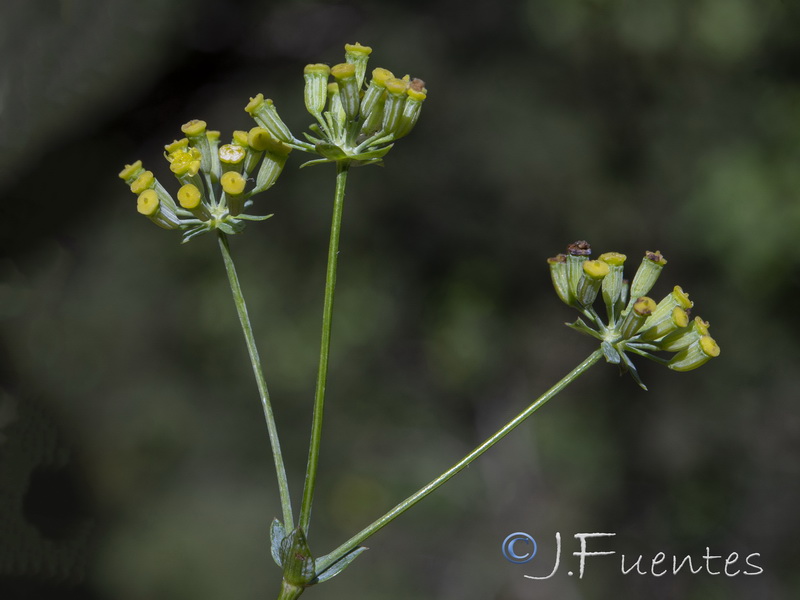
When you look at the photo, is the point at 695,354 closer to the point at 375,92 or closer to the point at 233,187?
the point at 375,92

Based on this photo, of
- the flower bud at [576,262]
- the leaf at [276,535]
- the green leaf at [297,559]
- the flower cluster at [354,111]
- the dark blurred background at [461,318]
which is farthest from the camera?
the dark blurred background at [461,318]

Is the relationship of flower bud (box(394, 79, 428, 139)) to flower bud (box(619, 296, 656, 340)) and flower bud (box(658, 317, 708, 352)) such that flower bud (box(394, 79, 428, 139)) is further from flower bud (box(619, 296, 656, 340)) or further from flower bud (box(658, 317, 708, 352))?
flower bud (box(658, 317, 708, 352))

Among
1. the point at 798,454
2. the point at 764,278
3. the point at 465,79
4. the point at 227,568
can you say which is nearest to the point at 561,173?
the point at 465,79

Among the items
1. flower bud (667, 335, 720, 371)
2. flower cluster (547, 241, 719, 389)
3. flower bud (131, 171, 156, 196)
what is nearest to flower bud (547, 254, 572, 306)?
flower cluster (547, 241, 719, 389)

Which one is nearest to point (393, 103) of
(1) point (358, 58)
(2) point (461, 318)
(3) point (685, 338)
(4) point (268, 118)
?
(1) point (358, 58)

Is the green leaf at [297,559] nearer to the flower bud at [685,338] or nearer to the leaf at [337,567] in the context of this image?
the leaf at [337,567]

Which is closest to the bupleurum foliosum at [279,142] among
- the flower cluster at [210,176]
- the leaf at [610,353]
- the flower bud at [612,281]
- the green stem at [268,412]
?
the flower cluster at [210,176]

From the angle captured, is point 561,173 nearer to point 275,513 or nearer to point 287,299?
point 287,299
